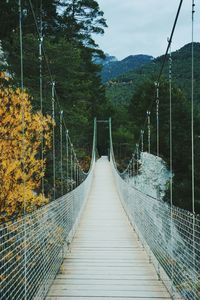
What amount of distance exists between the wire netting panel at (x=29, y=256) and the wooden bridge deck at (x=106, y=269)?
0.22 metres

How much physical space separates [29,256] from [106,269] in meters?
1.69

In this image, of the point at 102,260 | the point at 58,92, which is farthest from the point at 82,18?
the point at 102,260

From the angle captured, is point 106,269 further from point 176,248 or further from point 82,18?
point 82,18

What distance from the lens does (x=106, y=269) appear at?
15.1ft

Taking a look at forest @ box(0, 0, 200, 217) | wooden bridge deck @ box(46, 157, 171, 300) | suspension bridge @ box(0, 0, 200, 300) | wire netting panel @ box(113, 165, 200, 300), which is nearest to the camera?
suspension bridge @ box(0, 0, 200, 300)

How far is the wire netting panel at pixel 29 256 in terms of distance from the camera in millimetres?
2467

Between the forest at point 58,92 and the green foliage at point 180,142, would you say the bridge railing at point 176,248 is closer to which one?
the forest at point 58,92

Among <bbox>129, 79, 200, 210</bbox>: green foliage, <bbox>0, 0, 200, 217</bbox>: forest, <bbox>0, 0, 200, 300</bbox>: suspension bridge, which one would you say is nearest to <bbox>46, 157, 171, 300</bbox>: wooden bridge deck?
<bbox>0, 0, 200, 300</bbox>: suspension bridge

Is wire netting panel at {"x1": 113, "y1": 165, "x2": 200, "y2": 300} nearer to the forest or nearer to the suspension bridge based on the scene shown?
the suspension bridge

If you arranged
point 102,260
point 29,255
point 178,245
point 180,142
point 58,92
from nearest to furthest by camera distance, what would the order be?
1. point 29,255
2. point 178,245
3. point 102,260
4. point 58,92
5. point 180,142

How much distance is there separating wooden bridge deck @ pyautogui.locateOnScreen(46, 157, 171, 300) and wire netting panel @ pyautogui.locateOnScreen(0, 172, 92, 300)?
22 centimetres

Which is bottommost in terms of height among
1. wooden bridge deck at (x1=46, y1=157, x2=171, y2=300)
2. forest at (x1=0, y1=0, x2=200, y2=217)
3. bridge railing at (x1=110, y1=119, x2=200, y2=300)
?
wooden bridge deck at (x1=46, y1=157, x2=171, y2=300)

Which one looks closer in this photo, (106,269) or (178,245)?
(178,245)

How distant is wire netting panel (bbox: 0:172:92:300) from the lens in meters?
2.47
